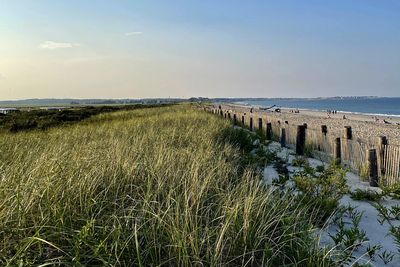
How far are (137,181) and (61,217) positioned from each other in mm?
1529

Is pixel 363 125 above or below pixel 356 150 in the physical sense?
below

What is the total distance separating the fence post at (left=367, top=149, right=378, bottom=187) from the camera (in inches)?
241

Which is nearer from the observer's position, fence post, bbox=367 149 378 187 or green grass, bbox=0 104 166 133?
fence post, bbox=367 149 378 187

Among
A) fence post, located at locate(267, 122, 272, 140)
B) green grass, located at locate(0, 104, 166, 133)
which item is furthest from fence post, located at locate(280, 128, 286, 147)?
green grass, located at locate(0, 104, 166, 133)

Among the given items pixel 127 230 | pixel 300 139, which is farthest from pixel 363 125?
pixel 127 230

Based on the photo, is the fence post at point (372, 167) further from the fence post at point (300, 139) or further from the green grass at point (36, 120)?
the green grass at point (36, 120)

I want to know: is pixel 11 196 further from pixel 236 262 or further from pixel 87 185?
pixel 236 262

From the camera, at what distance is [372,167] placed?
6.17 metres

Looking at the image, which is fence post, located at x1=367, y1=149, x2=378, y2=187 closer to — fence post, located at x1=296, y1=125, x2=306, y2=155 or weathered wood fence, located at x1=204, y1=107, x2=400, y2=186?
weathered wood fence, located at x1=204, y1=107, x2=400, y2=186

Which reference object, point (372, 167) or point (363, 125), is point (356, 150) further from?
point (363, 125)

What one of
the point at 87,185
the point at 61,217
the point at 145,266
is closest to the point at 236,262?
the point at 145,266

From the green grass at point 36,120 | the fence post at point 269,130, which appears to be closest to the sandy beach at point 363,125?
the fence post at point 269,130

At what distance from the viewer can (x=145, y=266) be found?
267 centimetres

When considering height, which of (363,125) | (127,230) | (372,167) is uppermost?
(127,230)
